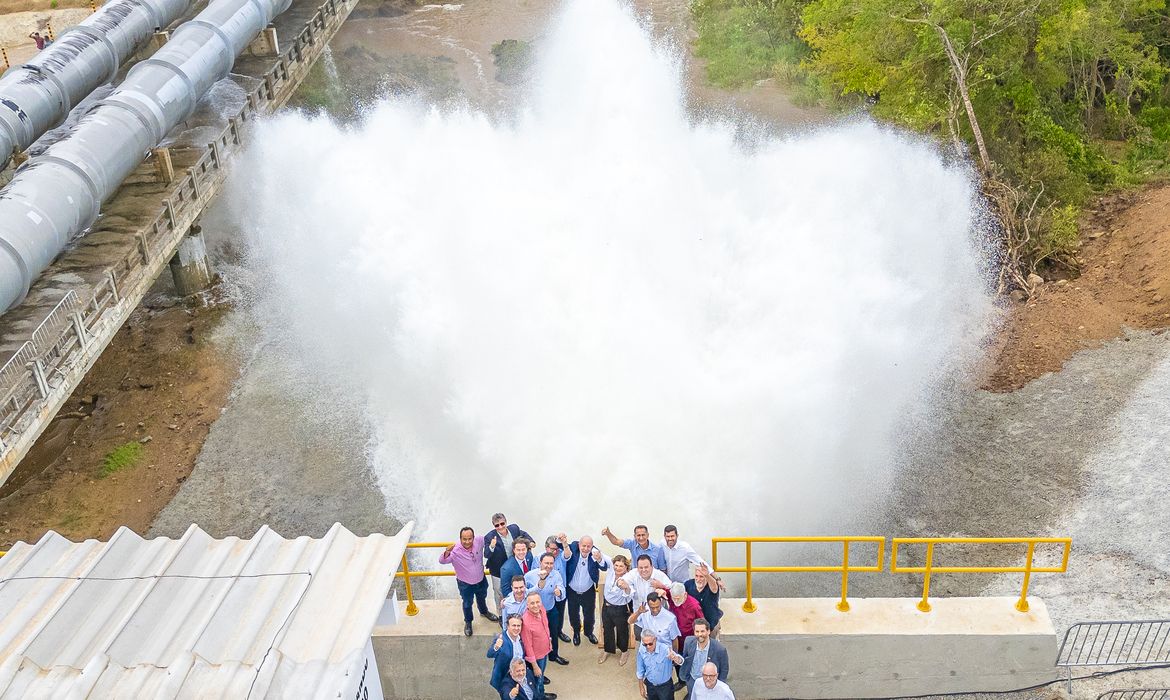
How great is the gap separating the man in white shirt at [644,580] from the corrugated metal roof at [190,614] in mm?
2522

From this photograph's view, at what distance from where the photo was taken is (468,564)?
1213 centimetres

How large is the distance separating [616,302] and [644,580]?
26.4 ft

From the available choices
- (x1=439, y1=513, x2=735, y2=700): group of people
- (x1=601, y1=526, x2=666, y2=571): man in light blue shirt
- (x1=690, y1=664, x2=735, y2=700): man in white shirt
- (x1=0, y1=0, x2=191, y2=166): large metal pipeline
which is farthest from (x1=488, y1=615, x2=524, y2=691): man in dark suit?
(x1=0, y1=0, x2=191, y2=166): large metal pipeline

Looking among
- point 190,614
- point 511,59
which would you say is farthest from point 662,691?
point 511,59

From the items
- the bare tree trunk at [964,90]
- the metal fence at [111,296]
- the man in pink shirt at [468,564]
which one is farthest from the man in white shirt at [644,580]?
the bare tree trunk at [964,90]

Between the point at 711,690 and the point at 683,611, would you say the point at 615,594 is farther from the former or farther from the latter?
the point at 711,690

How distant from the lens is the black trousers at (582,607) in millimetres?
12164

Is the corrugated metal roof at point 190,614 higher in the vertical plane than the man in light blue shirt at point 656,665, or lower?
higher

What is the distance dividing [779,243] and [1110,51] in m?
13.8

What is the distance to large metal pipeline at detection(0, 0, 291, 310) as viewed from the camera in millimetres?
18359

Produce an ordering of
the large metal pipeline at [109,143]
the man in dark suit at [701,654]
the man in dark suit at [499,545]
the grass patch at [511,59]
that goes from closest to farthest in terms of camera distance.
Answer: the man in dark suit at [701,654] → the man in dark suit at [499,545] → the large metal pipeline at [109,143] → the grass patch at [511,59]

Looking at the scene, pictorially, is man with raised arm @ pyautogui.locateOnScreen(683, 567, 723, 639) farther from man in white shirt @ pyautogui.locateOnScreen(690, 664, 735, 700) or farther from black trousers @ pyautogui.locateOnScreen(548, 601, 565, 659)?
black trousers @ pyautogui.locateOnScreen(548, 601, 565, 659)

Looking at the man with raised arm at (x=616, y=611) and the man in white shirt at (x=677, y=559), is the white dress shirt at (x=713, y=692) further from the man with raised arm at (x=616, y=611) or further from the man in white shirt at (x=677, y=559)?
the man in white shirt at (x=677, y=559)

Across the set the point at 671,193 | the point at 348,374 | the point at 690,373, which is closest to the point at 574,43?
the point at 671,193
